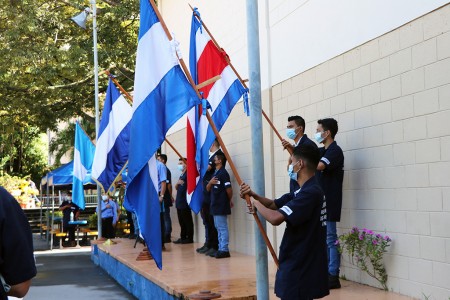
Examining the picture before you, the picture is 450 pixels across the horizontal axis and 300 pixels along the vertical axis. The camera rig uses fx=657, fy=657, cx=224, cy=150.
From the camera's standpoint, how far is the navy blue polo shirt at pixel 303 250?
4.94m

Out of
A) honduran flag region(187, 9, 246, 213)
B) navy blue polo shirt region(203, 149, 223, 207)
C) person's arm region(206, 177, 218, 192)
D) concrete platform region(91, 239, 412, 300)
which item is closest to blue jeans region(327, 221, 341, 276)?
concrete platform region(91, 239, 412, 300)

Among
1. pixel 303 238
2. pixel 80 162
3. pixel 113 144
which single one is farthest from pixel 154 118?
pixel 80 162

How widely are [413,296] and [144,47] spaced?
3.75m

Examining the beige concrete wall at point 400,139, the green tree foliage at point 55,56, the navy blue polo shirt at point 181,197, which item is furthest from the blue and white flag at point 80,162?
the beige concrete wall at point 400,139

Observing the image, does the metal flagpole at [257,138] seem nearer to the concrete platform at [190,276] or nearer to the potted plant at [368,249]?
the concrete platform at [190,276]

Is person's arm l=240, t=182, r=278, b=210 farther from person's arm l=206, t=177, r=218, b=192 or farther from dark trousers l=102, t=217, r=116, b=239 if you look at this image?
dark trousers l=102, t=217, r=116, b=239

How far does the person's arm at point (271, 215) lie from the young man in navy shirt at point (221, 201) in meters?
5.97

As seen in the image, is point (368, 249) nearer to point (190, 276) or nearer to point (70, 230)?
point (190, 276)

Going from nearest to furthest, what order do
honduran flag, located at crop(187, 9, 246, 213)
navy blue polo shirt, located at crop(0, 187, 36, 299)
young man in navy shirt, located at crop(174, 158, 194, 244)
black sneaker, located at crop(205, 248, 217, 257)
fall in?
navy blue polo shirt, located at crop(0, 187, 36, 299)
honduran flag, located at crop(187, 9, 246, 213)
black sneaker, located at crop(205, 248, 217, 257)
young man in navy shirt, located at crop(174, 158, 194, 244)

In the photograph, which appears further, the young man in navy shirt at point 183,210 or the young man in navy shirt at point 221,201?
the young man in navy shirt at point 183,210

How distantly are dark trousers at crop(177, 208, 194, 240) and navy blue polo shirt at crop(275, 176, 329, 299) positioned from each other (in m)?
9.20

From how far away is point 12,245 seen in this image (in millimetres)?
3105

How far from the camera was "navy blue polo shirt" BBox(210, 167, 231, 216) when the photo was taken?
1108 cm

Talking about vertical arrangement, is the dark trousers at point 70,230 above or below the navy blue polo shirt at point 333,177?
below
